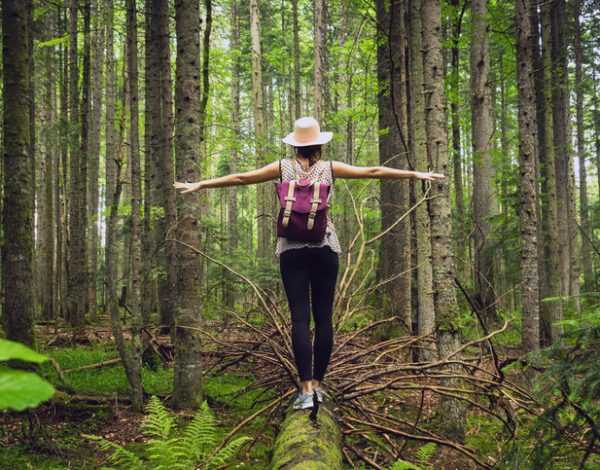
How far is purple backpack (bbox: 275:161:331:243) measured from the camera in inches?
154

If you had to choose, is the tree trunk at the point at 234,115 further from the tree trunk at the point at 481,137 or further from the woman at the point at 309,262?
the woman at the point at 309,262

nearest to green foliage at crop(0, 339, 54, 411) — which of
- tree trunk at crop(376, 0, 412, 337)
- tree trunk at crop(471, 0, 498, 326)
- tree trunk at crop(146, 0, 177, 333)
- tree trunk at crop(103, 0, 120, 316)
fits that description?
tree trunk at crop(146, 0, 177, 333)

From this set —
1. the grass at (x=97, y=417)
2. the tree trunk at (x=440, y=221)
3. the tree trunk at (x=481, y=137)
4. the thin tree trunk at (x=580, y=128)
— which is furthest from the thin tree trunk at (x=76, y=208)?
the thin tree trunk at (x=580, y=128)

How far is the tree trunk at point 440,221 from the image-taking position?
5.08 metres

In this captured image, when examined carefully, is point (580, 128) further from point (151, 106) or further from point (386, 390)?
point (386, 390)

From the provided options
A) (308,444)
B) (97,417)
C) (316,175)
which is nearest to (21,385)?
(308,444)

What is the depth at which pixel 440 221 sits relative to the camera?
5.17 metres

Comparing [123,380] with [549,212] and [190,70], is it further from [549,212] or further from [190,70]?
[549,212]

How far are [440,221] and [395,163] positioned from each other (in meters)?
4.60

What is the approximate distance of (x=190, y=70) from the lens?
19.0 ft

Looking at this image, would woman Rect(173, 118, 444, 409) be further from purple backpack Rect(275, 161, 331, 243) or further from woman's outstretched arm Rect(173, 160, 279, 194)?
purple backpack Rect(275, 161, 331, 243)

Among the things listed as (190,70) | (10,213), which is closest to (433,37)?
(190,70)

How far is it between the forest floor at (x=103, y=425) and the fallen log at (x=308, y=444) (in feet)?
2.88

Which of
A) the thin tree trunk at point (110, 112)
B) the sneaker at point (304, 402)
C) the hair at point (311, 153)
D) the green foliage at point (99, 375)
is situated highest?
the thin tree trunk at point (110, 112)
